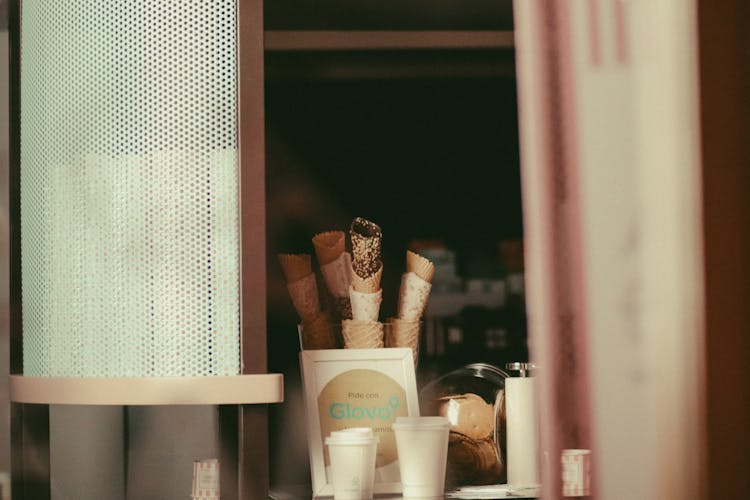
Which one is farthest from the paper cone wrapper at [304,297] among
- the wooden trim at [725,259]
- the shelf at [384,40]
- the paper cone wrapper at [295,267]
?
the wooden trim at [725,259]

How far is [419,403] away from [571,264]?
0.42 metres

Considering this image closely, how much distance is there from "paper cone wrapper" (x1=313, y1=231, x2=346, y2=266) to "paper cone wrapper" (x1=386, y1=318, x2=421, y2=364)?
0.14m

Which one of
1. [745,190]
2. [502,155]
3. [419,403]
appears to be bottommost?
[419,403]

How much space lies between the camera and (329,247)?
4.96ft

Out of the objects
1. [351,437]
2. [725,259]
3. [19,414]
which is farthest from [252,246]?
[725,259]

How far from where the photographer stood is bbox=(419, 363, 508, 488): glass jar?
1.46 metres

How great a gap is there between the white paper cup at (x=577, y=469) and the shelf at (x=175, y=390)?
1.29 ft

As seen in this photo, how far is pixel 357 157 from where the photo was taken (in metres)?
1.74

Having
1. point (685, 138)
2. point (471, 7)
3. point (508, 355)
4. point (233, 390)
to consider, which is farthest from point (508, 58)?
point (233, 390)

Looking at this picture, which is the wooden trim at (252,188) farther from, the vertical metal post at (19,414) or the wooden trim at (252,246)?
the vertical metal post at (19,414)

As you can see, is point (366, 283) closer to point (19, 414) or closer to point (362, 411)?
point (362, 411)

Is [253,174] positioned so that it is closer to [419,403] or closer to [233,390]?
[233,390]

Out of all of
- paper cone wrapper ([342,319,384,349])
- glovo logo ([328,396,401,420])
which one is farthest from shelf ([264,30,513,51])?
glovo logo ([328,396,401,420])

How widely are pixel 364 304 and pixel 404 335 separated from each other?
8 centimetres
